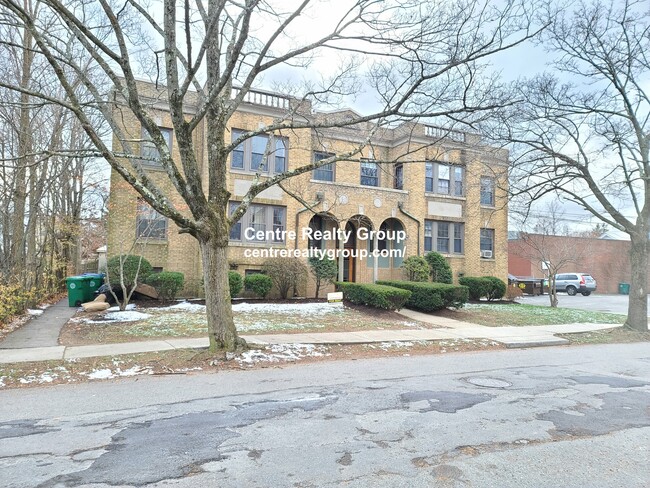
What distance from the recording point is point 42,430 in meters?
4.87

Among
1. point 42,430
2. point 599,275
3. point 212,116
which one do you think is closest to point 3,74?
point 212,116

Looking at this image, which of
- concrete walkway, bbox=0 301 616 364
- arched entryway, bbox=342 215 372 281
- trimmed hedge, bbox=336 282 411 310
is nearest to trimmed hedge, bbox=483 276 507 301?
arched entryway, bbox=342 215 372 281

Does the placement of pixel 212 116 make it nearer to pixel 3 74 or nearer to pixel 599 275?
pixel 3 74

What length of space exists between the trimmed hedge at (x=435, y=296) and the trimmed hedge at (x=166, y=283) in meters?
8.61

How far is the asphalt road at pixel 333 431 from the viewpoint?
374 cm

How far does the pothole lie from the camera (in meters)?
6.97

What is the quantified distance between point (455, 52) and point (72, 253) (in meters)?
26.4

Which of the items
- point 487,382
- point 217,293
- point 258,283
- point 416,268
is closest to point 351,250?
point 416,268

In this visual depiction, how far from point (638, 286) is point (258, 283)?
13.0 metres

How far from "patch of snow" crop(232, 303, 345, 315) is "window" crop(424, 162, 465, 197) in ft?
33.5

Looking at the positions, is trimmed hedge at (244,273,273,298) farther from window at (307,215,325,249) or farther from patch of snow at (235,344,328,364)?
patch of snow at (235,344,328,364)

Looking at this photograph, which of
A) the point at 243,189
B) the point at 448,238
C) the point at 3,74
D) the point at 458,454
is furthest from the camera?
the point at 448,238

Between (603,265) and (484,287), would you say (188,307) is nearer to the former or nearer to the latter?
(484,287)

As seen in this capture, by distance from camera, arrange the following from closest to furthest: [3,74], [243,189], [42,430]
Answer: [42,430] < [3,74] < [243,189]
